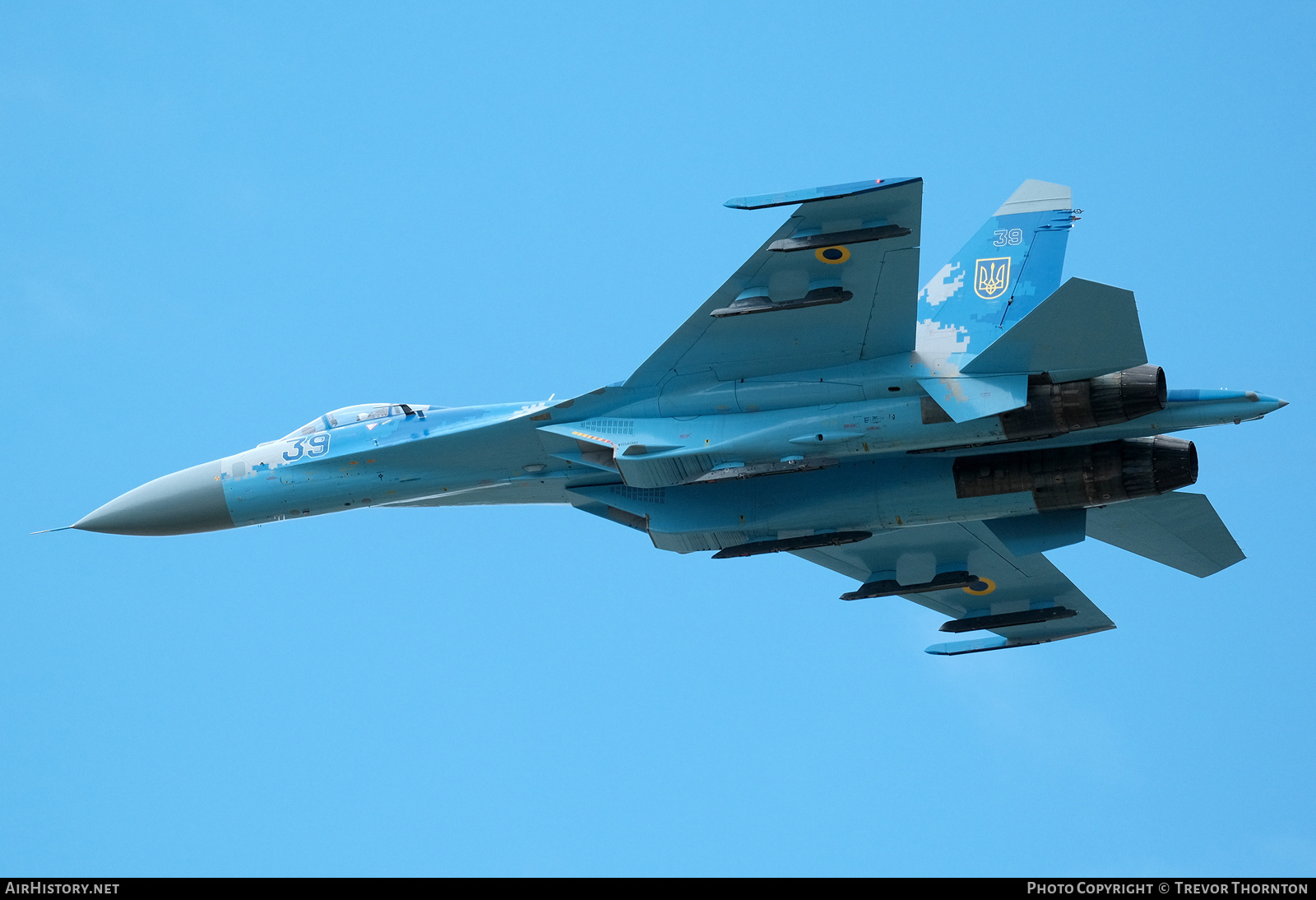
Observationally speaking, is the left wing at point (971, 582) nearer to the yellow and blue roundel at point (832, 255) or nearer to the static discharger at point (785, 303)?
the static discharger at point (785, 303)

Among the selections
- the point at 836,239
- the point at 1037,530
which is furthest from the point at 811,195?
the point at 1037,530

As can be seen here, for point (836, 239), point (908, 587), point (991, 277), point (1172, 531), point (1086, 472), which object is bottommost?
point (1172, 531)

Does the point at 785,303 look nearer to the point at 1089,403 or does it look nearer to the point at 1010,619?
the point at 1089,403

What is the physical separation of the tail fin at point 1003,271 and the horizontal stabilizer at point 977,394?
2312mm

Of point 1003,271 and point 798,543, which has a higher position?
point 1003,271

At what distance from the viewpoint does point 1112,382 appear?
19484 millimetres

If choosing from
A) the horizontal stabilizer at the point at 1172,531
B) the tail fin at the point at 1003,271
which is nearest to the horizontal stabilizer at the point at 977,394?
the tail fin at the point at 1003,271

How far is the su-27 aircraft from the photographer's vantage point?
1977 cm

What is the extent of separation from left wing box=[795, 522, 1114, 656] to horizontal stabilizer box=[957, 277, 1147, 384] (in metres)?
4.93

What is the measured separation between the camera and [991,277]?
77.0 ft

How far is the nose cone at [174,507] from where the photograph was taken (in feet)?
77.4

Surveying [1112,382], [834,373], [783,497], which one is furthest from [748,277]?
[1112,382]

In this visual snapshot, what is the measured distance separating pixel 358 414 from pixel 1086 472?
36.0 feet

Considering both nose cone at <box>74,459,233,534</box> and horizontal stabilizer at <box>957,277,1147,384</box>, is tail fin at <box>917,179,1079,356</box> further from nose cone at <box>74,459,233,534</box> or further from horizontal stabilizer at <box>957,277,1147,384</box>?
nose cone at <box>74,459,233,534</box>
